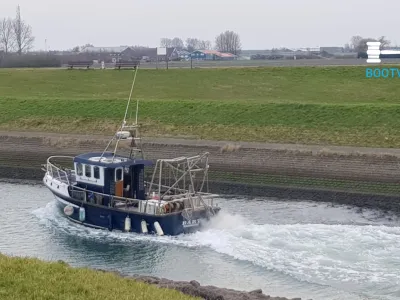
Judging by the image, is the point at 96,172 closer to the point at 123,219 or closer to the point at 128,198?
the point at 128,198

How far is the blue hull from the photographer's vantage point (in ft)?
88.0

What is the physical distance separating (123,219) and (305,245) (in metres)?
7.01

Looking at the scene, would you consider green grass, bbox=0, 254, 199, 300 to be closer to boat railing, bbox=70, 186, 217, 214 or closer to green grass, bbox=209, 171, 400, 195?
boat railing, bbox=70, 186, 217, 214

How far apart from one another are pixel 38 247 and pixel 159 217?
4.31m

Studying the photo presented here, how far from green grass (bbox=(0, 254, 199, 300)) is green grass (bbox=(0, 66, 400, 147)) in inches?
1014

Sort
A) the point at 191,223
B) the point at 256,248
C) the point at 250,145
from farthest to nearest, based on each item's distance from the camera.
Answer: the point at 250,145 → the point at 191,223 → the point at 256,248

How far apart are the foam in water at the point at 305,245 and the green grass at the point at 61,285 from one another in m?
7.44

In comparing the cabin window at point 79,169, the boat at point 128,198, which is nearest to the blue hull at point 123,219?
the boat at point 128,198

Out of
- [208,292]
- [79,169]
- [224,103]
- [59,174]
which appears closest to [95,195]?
[79,169]

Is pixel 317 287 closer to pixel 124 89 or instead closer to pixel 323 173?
pixel 323 173

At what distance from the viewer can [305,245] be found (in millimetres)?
24500

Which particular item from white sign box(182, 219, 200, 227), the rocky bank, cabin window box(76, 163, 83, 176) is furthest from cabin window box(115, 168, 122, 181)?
the rocky bank

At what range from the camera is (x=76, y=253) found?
2525 centimetres

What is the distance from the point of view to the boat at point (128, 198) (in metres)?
27.1
